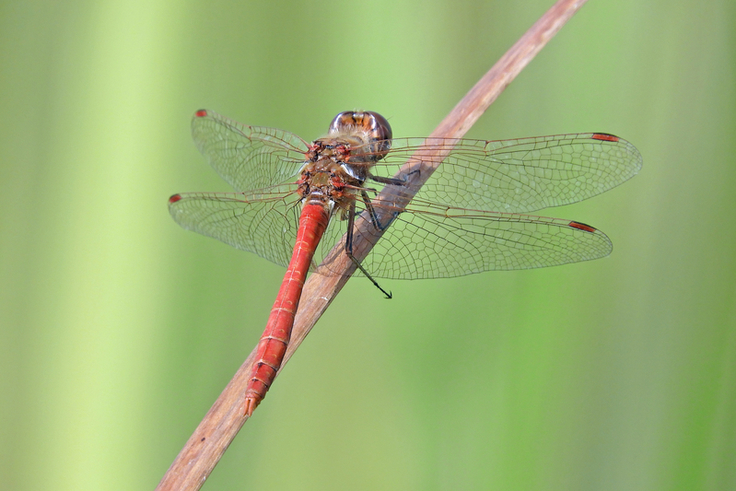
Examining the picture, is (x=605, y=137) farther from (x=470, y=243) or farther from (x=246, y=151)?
(x=246, y=151)

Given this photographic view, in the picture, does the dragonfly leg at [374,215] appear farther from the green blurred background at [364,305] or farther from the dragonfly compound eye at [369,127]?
the green blurred background at [364,305]

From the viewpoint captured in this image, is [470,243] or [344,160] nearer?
[470,243]

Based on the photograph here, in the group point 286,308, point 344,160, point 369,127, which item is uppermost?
Answer: point 369,127

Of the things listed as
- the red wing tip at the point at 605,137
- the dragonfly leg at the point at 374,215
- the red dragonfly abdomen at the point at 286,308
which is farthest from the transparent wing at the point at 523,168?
the red dragonfly abdomen at the point at 286,308

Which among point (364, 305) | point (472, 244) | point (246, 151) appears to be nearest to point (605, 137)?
point (472, 244)

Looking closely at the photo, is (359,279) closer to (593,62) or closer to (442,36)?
(442,36)

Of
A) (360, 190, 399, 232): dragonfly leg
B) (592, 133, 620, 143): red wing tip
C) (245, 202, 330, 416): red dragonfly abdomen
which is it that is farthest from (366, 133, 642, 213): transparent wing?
(245, 202, 330, 416): red dragonfly abdomen

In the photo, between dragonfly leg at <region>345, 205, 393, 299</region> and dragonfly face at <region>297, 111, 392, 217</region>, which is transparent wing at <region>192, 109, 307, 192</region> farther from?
dragonfly leg at <region>345, 205, 393, 299</region>
